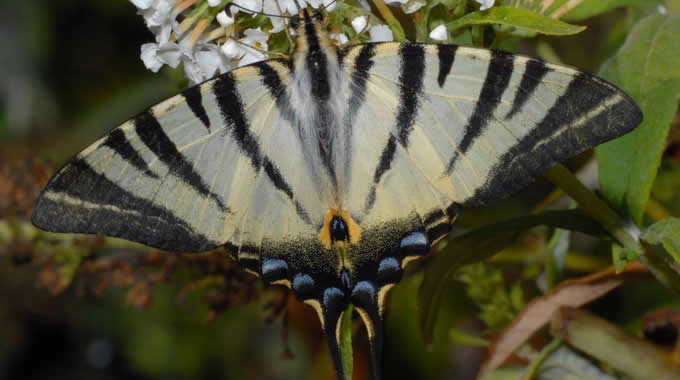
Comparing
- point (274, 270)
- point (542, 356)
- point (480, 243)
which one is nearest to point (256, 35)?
point (274, 270)

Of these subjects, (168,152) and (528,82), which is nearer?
(528,82)

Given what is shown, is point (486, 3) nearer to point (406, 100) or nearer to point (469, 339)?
point (406, 100)

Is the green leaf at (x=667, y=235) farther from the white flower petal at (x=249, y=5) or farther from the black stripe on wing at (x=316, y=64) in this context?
the white flower petal at (x=249, y=5)

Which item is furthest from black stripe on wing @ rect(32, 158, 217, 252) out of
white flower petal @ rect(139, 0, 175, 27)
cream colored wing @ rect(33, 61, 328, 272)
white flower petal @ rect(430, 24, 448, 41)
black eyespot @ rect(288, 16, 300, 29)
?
white flower petal @ rect(430, 24, 448, 41)

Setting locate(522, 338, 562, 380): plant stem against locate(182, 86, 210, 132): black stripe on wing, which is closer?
locate(182, 86, 210, 132): black stripe on wing

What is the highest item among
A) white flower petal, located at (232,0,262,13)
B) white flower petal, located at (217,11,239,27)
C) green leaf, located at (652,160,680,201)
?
white flower petal, located at (232,0,262,13)

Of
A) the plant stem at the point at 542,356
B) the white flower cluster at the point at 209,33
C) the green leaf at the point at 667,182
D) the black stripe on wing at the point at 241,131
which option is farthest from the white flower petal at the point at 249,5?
the green leaf at the point at 667,182

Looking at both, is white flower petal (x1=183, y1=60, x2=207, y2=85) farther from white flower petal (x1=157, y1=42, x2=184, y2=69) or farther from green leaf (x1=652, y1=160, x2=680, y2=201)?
green leaf (x1=652, y1=160, x2=680, y2=201)
